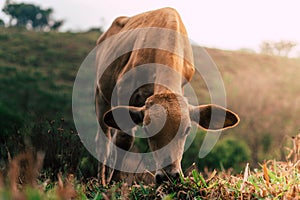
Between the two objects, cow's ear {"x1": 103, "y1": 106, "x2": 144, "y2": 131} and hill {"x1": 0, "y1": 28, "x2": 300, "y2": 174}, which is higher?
cow's ear {"x1": 103, "y1": 106, "x2": 144, "y2": 131}

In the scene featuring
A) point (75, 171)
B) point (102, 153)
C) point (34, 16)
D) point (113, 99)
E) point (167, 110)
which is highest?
point (167, 110)

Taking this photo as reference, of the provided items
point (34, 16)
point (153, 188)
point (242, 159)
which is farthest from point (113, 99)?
point (34, 16)

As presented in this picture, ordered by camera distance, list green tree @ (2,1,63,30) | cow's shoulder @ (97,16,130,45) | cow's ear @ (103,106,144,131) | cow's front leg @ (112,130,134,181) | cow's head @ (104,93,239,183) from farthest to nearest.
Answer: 1. green tree @ (2,1,63,30)
2. cow's shoulder @ (97,16,130,45)
3. cow's front leg @ (112,130,134,181)
4. cow's ear @ (103,106,144,131)
5. cow's head @ (104,93,239,183)

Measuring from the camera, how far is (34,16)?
4856 cm

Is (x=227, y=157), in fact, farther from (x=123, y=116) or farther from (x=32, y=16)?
(x=32, y=16)

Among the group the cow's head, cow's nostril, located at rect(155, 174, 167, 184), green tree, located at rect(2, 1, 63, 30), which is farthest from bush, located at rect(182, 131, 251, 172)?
green tree, located at rect(2, 1, 63, 30)

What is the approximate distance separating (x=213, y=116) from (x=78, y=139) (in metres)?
2.13

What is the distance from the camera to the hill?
1530 centimetres

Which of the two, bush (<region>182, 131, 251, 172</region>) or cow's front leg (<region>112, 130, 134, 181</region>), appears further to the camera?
bush (<region>182, 131, 251, 172</region>)

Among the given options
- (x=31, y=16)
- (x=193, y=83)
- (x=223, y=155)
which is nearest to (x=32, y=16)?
(x=31, y=16)

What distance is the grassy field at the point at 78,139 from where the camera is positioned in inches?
149

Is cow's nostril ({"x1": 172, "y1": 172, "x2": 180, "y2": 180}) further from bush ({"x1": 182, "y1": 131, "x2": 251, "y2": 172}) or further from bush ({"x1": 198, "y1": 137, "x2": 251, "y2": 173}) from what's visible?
bush ({"x1": 198, "y1": 137, "x2": 251, "y2": 173})

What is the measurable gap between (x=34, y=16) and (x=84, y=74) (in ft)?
85.9

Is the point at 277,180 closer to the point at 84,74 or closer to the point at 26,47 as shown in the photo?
the point at 84,74
